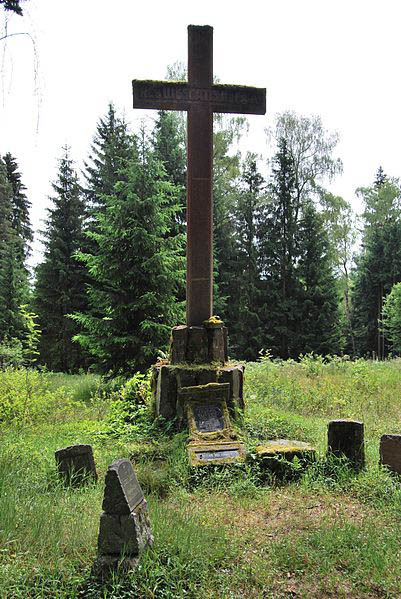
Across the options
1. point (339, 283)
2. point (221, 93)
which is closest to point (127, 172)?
point (221, 93)

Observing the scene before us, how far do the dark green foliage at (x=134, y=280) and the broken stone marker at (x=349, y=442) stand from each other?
6578mm

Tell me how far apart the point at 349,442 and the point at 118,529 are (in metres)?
3.05

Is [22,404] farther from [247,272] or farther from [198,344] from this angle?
[247,272]

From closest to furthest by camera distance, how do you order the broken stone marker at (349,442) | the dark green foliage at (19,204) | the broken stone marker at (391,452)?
the broken stone marker at (391,452) → the broken stone marker at (349,442) → the dark green foliage at (19,204)

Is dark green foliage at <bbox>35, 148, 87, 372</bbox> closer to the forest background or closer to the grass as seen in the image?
the forest background

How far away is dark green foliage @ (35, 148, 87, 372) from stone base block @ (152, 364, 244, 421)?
1336cm

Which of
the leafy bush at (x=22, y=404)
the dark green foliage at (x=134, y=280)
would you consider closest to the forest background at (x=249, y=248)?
the dark green foliage at (x=134, y=280)

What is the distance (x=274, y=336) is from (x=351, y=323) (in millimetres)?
9301

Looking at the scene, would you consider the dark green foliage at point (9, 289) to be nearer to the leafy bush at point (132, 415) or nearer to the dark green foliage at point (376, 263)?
the leafy bush at point (132, 415)

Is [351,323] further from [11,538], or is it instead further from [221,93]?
[11,538]

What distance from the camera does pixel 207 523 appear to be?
3688mm

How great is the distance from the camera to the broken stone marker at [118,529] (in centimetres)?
292

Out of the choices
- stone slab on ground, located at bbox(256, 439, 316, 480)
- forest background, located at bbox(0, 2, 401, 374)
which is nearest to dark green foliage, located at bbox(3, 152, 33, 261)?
forest background, located at bbox(0, 2, 401, 374)

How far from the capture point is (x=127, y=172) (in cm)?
1243
